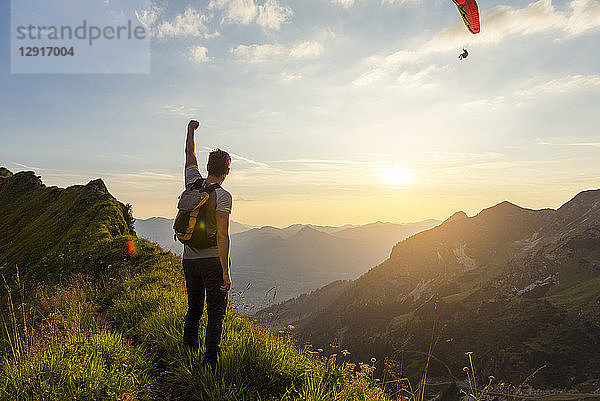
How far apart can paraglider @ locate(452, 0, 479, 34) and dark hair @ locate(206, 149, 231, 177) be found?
12.6 m

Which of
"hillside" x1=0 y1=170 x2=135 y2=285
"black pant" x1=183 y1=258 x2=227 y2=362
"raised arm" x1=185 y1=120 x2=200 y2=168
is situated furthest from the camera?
"hillside" x1=0 y1=170 x2=135 y2=285

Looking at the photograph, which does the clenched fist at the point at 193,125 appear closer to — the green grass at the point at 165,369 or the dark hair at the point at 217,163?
the dark hair at the point at 217,163

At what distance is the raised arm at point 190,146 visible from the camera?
6256 mm

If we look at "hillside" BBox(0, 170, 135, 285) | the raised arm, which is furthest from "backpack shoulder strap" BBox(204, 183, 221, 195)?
"hillside" BBox(0, 170, 135, 285)

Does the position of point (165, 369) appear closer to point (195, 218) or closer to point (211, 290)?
point (211, 290)

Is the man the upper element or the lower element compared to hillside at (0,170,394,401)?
upper

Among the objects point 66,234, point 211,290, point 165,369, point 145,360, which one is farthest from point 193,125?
point 66,234

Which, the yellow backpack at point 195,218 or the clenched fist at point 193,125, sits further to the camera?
the clenched fist at point 193,125

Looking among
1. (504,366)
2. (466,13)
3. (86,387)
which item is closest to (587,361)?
(504,366)

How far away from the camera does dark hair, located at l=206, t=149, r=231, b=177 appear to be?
17.9ft

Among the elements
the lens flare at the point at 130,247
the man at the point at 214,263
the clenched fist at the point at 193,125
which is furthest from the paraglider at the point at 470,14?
the lens flare at the point at 130,247

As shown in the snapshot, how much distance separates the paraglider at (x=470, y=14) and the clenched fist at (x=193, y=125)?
12122mm

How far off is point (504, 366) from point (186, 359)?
18796 cm

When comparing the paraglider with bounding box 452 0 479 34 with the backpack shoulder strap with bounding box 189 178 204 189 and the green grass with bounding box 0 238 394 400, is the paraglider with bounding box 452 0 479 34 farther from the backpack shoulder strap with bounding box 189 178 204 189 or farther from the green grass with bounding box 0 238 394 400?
the green grass with bounding box 0 238 394 400
